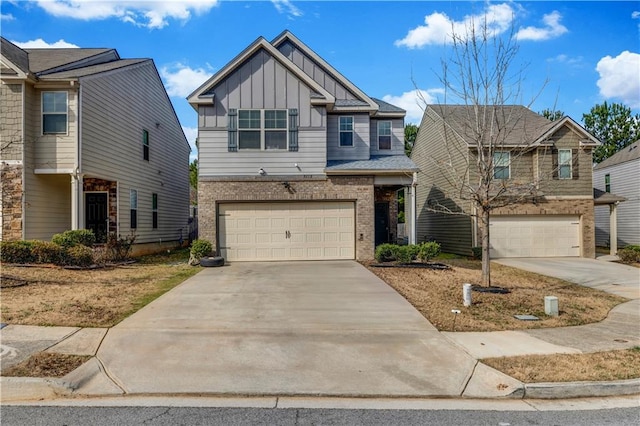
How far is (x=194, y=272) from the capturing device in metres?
12.5

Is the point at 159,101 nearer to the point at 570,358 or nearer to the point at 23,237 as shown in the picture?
the point at 23,237

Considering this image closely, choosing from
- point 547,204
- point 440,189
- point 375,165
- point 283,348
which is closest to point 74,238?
point 283,348

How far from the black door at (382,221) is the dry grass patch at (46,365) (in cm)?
1548

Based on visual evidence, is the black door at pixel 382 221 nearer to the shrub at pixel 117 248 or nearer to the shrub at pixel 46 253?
the shrub at pixel 117 248

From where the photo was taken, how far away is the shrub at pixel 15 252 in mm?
11766

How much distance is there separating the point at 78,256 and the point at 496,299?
461 inches

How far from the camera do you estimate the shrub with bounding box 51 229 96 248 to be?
12.4 m

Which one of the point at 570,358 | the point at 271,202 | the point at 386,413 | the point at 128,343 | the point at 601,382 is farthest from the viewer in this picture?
the point at 271,202

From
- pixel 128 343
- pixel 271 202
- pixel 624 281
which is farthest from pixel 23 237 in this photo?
pixel 624 281

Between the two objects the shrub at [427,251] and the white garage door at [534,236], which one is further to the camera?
the white garage door at [534,236]

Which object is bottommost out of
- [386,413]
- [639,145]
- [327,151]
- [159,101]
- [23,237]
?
[386,413]

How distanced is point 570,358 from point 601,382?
2.47ft

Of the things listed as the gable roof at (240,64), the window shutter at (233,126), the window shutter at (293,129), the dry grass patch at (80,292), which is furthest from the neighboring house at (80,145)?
the window shutter at (293,129)

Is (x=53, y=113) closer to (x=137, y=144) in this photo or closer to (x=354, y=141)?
(x=137, y=144)
